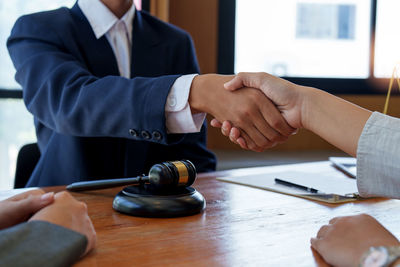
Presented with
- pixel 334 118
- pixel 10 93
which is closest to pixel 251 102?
pixel 334 118

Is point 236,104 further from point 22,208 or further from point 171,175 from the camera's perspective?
point 22,208

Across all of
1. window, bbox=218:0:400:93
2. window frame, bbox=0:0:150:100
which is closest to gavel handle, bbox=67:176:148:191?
window frame, bbox=0:0:150:100

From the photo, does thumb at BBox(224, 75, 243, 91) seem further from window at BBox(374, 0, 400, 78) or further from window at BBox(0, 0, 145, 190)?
window at BBox(374, 0, 400, 78)

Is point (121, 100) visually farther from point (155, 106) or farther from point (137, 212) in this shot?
point (137, 212)

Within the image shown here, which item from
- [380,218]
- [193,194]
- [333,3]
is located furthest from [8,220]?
[333,3]

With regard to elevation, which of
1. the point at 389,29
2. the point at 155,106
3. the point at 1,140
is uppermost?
the point at 389,29

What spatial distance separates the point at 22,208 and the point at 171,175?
29 cm

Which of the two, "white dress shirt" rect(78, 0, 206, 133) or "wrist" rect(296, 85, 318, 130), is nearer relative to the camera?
"wrist" rect(296, 85, 318, 130)

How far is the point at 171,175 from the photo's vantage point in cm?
86

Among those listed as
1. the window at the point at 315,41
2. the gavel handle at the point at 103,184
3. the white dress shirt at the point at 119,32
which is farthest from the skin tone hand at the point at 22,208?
the window at the point at 315,41

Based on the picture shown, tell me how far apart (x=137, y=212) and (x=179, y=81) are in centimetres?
41

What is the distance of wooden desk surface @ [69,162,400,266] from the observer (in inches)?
24.2

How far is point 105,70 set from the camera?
5.04ft

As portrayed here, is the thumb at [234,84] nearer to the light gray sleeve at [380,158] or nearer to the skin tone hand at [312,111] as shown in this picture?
the skin tone hand at [312,111]
